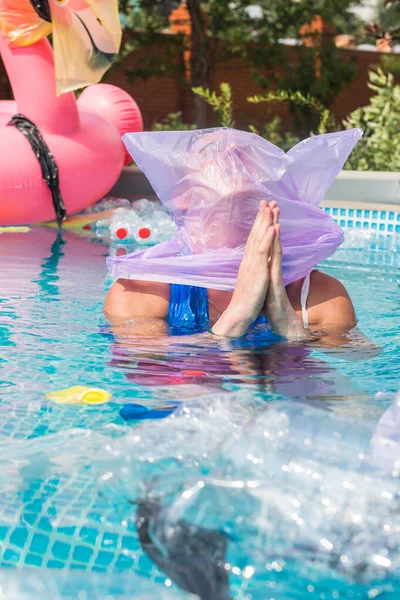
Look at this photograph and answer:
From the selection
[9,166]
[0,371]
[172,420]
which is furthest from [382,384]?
[9,166]

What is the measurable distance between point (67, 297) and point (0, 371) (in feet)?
5.09

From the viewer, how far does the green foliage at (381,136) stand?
8.85 m

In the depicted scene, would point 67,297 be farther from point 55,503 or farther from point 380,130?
point 380,130

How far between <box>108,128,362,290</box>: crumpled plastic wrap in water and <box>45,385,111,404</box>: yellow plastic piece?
1.99 ft

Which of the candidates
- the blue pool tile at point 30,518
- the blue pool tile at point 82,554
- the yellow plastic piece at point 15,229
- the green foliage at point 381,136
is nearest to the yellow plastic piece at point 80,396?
the blue pool tile at point 30,518

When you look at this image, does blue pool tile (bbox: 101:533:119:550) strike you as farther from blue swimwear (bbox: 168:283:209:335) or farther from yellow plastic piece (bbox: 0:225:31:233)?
yellow plastic piece (bbox: 0:225:31:233)

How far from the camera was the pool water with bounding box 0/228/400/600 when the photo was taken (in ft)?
5.59

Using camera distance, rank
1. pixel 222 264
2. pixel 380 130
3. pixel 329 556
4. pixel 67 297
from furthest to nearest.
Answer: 1. pixel 380 130
2. pixel 67 297
3. pixel 222 264
4. pixel 329 556

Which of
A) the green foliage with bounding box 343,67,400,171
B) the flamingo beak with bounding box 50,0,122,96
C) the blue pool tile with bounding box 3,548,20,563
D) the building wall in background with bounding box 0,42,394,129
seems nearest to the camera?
the blue pool tile with bounding box 3,548,20,563

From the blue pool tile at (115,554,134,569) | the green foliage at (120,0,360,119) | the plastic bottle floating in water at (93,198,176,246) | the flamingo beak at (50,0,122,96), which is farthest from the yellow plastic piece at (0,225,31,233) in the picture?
the green foliage at (120,0,360,119)

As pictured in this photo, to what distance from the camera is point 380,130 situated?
902cm

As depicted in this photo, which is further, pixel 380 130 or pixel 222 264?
pixel 380 130

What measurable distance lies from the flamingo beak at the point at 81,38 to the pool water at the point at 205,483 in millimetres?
4997

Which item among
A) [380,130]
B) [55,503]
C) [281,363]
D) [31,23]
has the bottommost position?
[380,130]
